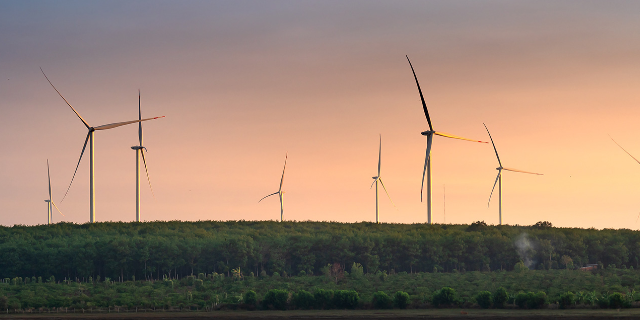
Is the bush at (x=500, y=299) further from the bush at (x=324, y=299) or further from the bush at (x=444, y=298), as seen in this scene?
the bush at (x=324, y=299)

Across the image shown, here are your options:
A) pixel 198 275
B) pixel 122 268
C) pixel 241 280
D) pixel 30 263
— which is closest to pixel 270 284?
pixel 241 280

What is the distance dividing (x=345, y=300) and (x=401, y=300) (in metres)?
10.5

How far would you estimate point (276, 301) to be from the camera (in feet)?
481

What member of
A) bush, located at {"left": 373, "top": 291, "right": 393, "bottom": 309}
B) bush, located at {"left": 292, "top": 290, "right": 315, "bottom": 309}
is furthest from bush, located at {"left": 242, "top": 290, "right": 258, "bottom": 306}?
bush, located at {"left": 373, "top": 291, "right": 393, "bottom": 309}

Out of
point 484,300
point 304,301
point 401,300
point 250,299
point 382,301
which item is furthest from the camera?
point 250,299

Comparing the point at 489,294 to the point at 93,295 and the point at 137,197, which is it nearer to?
the point at 93,295

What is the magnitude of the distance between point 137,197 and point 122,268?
18.6 meters

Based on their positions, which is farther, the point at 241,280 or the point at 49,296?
the point at 241,280

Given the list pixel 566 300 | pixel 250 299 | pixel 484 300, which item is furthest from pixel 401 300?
pixel 566 300

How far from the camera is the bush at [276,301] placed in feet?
481

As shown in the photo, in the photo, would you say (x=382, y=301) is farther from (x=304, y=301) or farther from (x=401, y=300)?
(x=304, y=301)

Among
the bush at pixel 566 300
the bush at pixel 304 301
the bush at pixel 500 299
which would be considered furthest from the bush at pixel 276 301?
the bush at pixel 566 300

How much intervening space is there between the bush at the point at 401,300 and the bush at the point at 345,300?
23.6ft

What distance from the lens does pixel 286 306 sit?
147 metres
